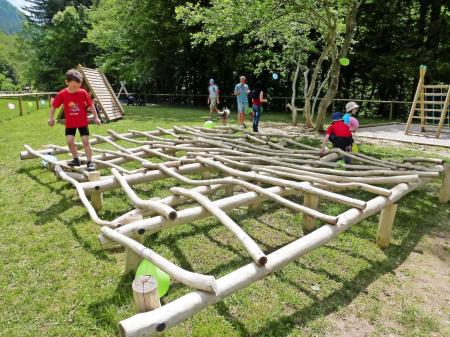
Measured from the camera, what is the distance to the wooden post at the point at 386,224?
348cm

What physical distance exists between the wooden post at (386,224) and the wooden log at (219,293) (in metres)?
0.61

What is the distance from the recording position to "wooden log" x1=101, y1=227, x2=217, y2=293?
1.96 m

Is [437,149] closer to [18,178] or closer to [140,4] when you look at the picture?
[18,178]

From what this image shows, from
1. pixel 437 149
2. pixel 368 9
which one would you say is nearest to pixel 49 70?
pixel 368 9

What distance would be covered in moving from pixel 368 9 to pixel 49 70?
93.7 feet

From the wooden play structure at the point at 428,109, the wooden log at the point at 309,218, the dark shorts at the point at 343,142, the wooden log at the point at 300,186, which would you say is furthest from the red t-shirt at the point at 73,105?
the wooden play structure at the point at 428,109

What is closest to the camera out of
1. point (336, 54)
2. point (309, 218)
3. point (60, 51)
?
point (309, 218)

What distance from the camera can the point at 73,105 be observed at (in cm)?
490

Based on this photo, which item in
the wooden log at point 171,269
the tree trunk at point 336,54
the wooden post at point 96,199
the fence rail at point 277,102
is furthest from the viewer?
the fence rail at point 277,102

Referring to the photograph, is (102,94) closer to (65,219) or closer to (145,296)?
(65,219)

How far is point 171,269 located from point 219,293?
0.36 meters

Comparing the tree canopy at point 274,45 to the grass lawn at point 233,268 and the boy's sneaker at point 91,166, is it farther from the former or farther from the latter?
the grass lawn at point 233,268

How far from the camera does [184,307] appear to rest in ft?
6.02

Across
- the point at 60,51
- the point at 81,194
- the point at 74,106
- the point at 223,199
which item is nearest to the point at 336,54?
the point at 74,106
